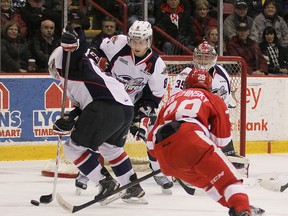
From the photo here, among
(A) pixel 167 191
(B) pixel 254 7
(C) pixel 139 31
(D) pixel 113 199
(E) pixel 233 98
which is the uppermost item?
(C) pixel 139 31

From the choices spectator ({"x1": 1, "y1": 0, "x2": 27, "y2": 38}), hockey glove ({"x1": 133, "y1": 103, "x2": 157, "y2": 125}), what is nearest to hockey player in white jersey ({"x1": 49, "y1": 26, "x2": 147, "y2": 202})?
hockey glove ({"x1": 133, "y1": 103, "x2": 157, "y2": 125})

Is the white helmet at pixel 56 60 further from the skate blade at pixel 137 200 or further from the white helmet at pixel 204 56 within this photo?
the white helmet at pixel 204 56

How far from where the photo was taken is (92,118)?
5.34 metres

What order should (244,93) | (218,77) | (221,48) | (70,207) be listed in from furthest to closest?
(221,48) → (244,93) → (218,77) → (70,207)

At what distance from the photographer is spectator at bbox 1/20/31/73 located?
817cm

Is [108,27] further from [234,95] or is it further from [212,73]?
[212,73]

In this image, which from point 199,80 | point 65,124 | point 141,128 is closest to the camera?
point 199,80

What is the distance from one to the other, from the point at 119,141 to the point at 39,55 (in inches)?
119

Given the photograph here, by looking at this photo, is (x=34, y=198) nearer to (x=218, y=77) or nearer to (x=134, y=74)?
(x=134, y=74)

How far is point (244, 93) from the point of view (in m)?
7.63

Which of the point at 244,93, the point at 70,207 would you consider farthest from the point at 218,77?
the point at 70,207

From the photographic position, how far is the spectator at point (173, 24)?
927cm

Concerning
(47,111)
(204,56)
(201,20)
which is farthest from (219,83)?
(201,20)

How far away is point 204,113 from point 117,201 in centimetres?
168
